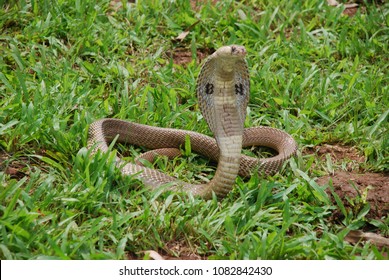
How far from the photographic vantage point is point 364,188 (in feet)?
18.0

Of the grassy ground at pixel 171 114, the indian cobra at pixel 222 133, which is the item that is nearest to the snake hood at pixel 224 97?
the indian cobra at pixel 222 133

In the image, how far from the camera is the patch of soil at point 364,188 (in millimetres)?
5309

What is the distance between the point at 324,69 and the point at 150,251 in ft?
10.8

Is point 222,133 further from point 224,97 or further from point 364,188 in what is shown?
point 364,188

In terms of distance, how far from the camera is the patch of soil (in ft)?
17.4

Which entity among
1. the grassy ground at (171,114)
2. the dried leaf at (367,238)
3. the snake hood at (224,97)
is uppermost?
the snake hood at (224,97)

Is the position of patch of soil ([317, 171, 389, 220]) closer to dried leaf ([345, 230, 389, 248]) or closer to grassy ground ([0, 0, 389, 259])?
grassy ground ([0, 0, 389, 259])

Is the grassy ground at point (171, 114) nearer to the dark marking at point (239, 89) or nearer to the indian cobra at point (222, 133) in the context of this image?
the indian cobra at point (222, 133)

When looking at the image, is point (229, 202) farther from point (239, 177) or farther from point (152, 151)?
point (152, 151)

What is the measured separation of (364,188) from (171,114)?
69.1 inches

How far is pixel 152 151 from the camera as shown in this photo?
6004 millimetres

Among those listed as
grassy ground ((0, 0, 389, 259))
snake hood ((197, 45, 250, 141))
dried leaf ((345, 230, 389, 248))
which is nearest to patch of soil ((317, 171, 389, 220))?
grassy ground ((0, 0, 389, 259))

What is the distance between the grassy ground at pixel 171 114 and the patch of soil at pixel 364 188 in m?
0.08

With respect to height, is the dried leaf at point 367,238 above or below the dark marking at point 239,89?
below
